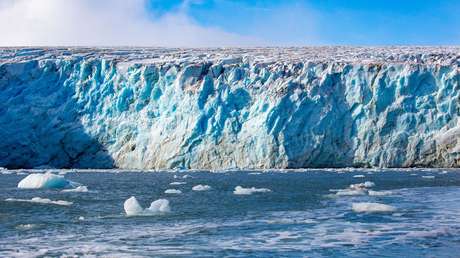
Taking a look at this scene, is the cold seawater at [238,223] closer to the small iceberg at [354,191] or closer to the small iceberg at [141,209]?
the small iceberg at [354,191]

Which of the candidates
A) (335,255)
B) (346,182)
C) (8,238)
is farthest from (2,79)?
(335,255)

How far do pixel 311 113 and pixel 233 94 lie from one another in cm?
379

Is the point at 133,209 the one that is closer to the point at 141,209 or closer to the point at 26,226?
the point at 141,209

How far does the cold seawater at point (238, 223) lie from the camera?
8.48 metres

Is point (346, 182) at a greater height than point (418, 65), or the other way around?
point (418, 65)

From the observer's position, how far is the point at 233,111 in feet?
102

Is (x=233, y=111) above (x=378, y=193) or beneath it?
above

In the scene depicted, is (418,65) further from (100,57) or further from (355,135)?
(100,57)

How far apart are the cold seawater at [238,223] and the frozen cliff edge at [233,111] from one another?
11.1 m

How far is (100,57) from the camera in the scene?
3544cm

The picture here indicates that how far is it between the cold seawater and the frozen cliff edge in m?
11.1

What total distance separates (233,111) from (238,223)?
65.7ft

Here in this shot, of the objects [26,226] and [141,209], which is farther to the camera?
[141,209]

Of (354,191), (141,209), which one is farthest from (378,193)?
(141,209)
